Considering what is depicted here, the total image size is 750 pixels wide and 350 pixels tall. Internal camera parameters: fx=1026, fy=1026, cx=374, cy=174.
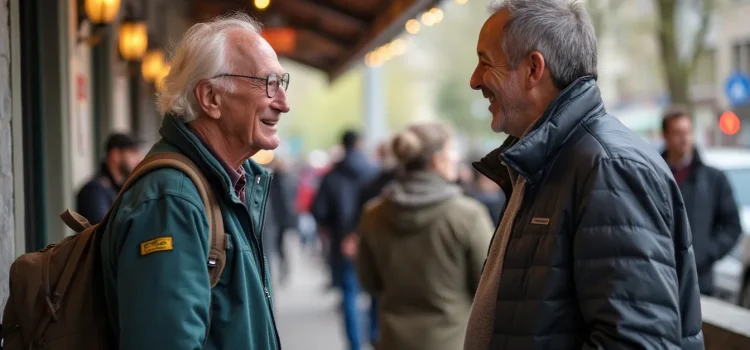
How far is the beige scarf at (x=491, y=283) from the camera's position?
2.89 m

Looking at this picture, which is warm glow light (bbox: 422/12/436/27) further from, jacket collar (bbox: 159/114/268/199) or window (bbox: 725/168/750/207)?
jacket collar (bbox: 159/114/268/199)

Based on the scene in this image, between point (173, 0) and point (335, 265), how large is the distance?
17.9ft

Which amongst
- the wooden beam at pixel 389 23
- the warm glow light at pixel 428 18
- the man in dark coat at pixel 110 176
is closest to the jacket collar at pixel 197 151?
the man in dark coat at pixel 110 176

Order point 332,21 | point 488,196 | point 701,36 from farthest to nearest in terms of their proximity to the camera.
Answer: point 701,36 → point 332,21 → point 488,196

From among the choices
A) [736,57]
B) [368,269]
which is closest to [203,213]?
[368,269]

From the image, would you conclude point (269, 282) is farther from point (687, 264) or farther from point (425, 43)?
point (425, 43)

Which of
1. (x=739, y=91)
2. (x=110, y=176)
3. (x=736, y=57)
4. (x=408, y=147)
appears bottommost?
(x=110, y=176)

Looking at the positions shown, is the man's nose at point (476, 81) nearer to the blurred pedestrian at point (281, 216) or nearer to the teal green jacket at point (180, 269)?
the teal green jacket at point (180, 269)

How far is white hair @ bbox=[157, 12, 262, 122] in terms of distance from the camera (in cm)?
288

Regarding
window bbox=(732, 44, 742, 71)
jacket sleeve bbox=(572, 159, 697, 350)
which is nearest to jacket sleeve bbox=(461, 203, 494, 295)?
jacket sleeve bbox=(572, 159, 697, 350)

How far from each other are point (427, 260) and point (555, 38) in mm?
2599

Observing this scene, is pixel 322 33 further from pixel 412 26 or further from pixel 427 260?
pixel 427 260

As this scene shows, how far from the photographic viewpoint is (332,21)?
47.1 ft

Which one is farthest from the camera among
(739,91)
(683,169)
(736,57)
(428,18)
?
(736,57)
